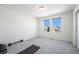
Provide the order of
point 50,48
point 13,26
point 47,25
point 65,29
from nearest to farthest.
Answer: point 50,48 < point 13,26 < point 65,29 < point 47,25

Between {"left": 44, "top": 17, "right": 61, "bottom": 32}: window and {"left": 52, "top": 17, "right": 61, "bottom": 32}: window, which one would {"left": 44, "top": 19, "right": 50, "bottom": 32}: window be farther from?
{"left": 52, "top": 17, "right": 61, "bottom": 32}: window

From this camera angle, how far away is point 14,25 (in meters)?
3.63

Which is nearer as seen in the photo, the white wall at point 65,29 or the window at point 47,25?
the white wall at point 65,29

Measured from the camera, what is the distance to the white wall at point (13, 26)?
3086 mm

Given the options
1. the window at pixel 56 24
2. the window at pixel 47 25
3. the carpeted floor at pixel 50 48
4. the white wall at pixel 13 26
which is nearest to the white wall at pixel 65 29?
the window at pixel 56 24

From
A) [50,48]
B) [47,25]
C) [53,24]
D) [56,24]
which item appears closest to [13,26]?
[50,48]

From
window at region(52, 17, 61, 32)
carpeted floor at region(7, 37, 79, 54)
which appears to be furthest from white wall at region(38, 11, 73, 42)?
carpeted floor at region(7, 37, 79, 54)

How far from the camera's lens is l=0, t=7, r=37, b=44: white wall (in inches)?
121

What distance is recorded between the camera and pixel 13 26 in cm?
357

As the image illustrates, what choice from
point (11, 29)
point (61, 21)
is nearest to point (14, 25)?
point (11, 29)

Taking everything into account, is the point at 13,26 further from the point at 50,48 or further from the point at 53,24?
the point at 53,24

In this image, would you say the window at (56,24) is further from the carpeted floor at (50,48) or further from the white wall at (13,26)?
the white wall at (13,26)
